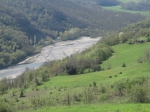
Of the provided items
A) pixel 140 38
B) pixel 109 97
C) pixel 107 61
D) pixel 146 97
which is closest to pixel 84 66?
pixel 107 61

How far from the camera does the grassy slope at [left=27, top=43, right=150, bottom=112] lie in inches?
1405

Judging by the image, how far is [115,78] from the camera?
76.8 metres

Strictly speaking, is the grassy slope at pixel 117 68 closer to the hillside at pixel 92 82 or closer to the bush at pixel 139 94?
the hillside at pixel 92 82

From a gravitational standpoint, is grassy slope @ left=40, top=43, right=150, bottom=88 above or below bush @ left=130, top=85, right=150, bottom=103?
above

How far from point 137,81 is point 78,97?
39.3 feet

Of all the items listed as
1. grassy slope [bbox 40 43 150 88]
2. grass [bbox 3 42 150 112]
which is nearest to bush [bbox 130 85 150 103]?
grass [bbox 3 42 150 112]

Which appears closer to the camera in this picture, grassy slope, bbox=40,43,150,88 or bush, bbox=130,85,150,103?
bush, bbox=130,85,150,103

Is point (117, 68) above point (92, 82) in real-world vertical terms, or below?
above

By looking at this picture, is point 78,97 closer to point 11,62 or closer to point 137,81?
point 137,81

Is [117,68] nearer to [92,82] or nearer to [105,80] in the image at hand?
[105,80]

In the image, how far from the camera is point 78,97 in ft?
192

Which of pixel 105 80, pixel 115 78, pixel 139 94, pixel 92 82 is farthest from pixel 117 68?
pixel 139 94

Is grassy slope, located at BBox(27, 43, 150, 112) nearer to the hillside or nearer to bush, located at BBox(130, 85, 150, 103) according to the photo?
the hillside

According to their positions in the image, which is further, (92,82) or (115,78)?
(92,82)
